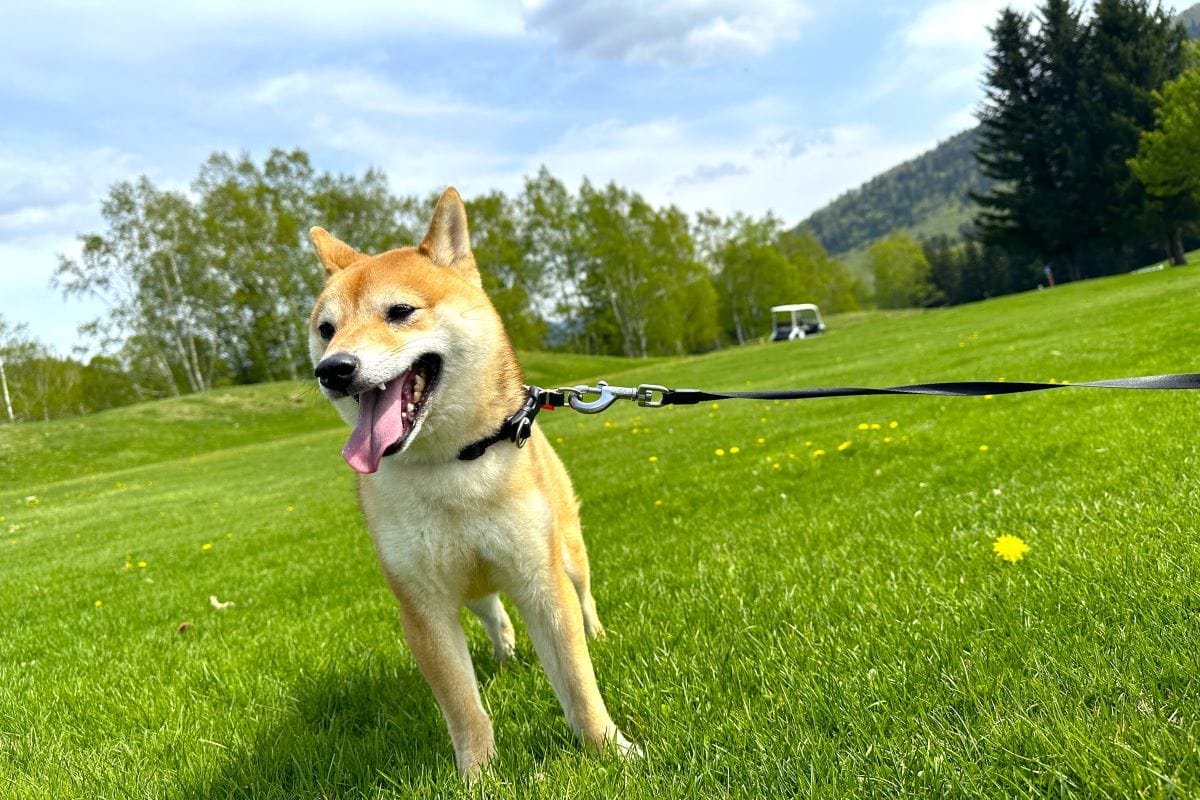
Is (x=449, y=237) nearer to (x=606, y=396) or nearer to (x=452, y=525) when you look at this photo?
(x=606, y=396)

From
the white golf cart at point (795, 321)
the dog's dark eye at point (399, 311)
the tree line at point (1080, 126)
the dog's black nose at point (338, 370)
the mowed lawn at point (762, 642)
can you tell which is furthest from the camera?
the white golf cart at point (795, 321)

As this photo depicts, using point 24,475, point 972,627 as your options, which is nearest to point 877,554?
point 972,627

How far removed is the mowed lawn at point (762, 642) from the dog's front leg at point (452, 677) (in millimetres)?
121

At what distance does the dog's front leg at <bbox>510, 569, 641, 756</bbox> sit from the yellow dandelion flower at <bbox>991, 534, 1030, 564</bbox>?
86.4 inches

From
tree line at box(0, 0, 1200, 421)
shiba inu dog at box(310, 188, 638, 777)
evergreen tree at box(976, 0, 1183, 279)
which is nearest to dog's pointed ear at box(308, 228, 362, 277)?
shiba inu dog at box(310, 188, 638, 777)

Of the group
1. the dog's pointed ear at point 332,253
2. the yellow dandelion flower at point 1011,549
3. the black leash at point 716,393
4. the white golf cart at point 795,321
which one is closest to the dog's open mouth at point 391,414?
the black leash at point 716,393

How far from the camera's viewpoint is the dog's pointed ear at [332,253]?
11.2ft

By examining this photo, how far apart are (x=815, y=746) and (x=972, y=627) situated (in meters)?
1.09

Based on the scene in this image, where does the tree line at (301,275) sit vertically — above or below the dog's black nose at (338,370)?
above

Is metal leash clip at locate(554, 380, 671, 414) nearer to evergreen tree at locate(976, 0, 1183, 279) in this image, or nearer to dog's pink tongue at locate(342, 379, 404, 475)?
dog's pink tongue at locate(342, 379, 404, 475)

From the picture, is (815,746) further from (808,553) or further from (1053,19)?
(1053,19)

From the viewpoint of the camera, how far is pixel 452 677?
8.90 feet

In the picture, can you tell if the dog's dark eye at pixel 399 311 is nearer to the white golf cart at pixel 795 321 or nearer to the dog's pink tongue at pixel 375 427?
the dog's pink tongue at pixel 375 427

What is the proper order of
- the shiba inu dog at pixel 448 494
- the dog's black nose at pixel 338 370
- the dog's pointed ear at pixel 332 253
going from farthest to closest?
the dog's pointed ear at pixel 332 253
the shiba inu dog at pixel 448 494
the dog's black nose at pixel 338 370
